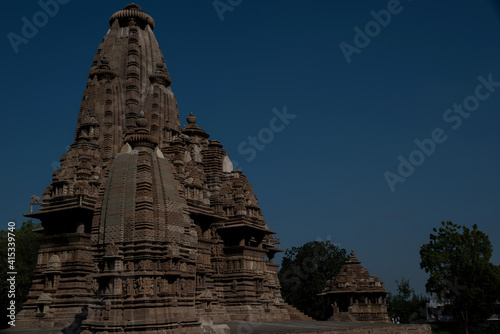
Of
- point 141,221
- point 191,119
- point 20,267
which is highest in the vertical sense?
point 191,119

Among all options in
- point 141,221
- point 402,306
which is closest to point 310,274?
point 402,306

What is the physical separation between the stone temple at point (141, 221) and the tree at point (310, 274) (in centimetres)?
1475

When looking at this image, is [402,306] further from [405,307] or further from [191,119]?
[191,119]

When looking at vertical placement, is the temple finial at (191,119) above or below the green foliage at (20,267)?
above

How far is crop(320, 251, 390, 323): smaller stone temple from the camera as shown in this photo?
1417 inches

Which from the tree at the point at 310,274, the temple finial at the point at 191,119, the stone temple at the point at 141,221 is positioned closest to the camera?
the stone temple at the point at 141,221

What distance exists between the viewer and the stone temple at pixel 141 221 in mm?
14617

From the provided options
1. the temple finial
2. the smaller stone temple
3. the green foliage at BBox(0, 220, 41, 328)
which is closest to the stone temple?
the temple finial

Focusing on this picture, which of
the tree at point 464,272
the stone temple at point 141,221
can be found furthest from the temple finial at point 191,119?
the tree at point 464,272

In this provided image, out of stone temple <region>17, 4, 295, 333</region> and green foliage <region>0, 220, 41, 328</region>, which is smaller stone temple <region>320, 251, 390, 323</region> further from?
green foliage <region>0, 220, 41, 328</region>

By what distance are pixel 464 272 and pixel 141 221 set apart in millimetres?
30710

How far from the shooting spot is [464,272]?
3759cm

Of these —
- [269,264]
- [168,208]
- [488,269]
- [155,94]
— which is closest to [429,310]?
[488,269]

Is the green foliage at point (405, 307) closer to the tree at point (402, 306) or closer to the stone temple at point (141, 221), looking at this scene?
the tree at point (402, 306)
